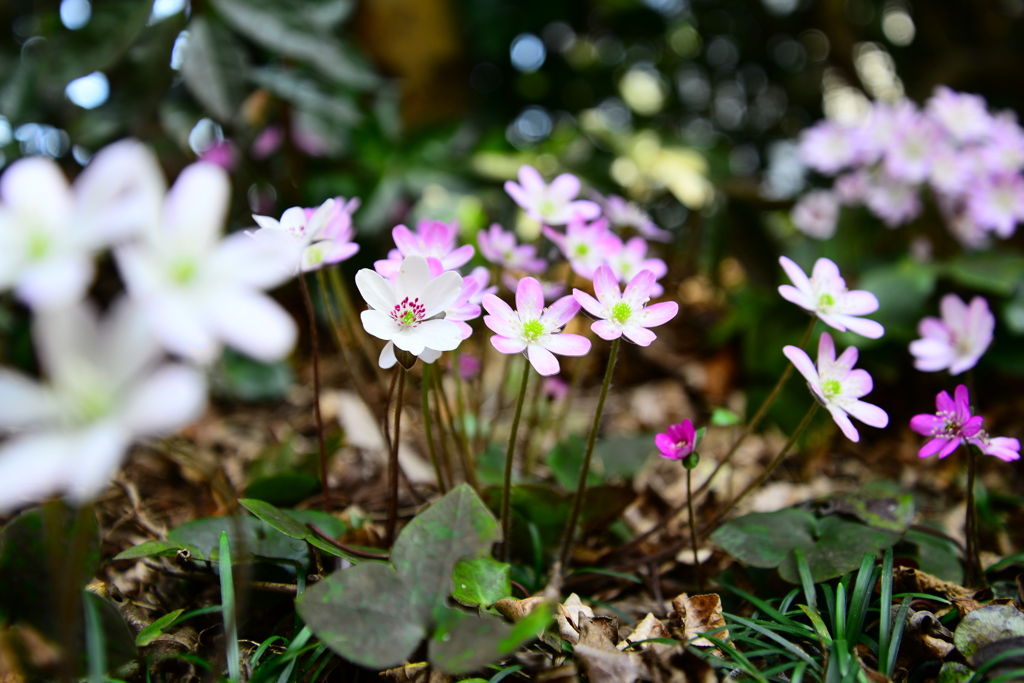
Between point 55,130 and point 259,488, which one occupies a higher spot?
point 55,130

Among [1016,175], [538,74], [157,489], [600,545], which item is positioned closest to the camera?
[600,545]

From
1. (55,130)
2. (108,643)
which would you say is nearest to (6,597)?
(108,643)

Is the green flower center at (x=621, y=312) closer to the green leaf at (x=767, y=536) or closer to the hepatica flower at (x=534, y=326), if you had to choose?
the hepatica flower at (x=534, y=326)

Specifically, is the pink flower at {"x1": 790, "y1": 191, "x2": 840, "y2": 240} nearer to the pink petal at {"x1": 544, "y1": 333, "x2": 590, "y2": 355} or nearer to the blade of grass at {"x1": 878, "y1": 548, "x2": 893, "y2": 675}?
the blade of grass at {"x1": 878, "y1": 548, "x2": 893, "y2": 675}

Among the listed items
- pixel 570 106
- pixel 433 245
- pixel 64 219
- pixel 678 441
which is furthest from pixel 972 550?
pixel 570 106

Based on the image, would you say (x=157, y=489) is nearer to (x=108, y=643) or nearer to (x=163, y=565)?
(x=163, y=565)

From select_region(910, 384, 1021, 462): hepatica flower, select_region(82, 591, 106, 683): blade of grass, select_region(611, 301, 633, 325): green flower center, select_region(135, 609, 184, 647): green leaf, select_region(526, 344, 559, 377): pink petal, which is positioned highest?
select_region(611, 301, 633, 325): green flower center

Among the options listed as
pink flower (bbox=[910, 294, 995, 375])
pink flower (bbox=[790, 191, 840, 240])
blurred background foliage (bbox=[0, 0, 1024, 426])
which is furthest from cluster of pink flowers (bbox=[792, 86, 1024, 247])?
pink flower (bbox=[910, 294, 995, 375])
